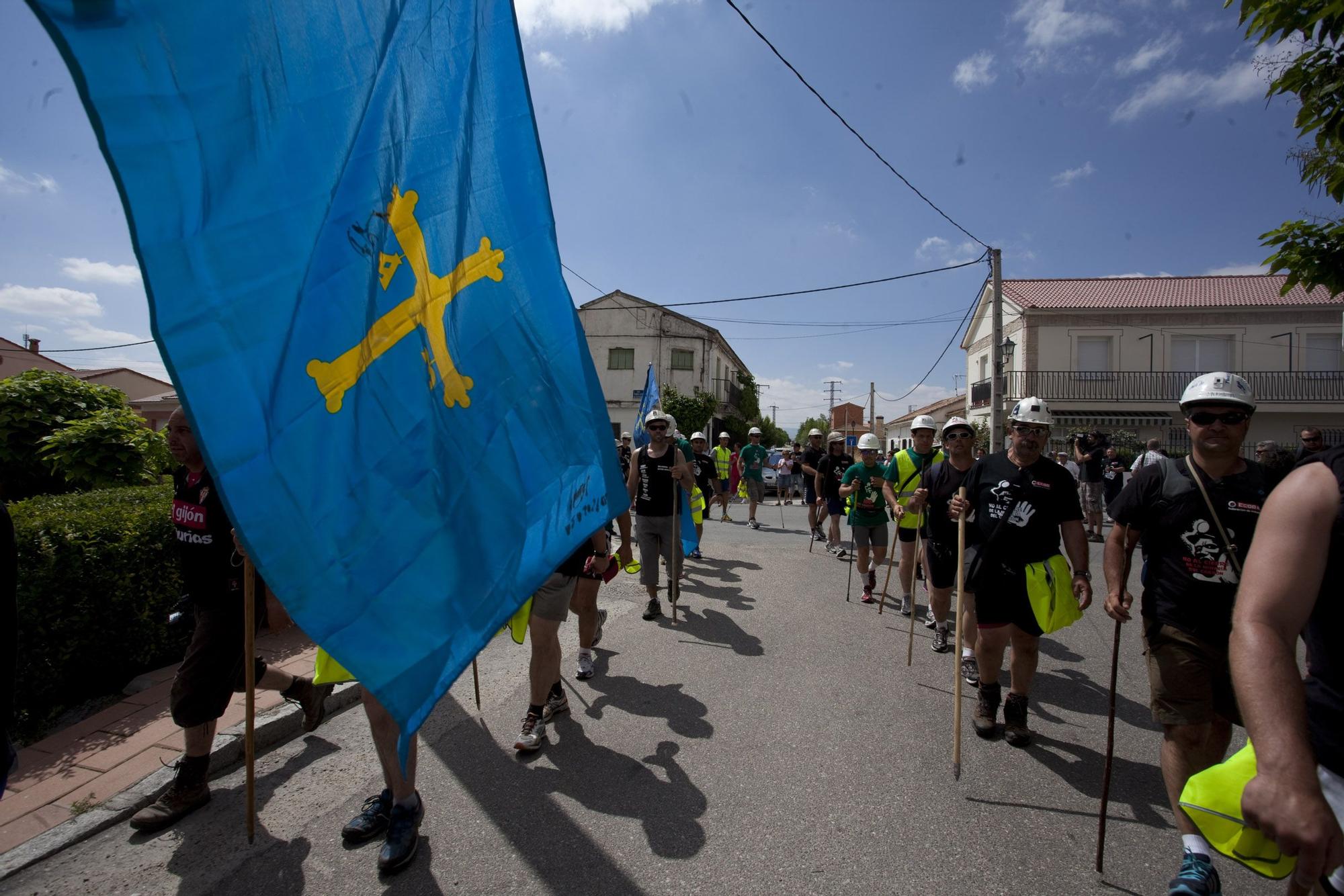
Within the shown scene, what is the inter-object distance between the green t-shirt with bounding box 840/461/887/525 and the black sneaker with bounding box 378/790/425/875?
5.26 meters

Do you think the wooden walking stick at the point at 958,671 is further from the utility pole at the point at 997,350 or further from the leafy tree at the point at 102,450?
the utility pole at the point at 997,350

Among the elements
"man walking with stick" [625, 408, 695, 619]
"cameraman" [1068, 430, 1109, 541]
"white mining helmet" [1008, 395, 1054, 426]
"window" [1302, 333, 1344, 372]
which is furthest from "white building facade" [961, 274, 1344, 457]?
"white mining helmet" [1008, 395, 1054, 426]

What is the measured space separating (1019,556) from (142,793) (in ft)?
15.4

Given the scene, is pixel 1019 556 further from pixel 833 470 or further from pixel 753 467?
pixel 753 467

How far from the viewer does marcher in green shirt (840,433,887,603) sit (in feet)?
22.9

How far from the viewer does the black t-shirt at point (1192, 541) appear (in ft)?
8.95

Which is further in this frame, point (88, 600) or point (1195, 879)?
point (88, 600)

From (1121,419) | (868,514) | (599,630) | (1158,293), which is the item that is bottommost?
(599,630)

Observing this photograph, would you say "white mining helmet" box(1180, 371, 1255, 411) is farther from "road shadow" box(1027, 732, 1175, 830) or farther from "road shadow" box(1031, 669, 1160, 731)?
"road shadow" box(1031, 669, 1160, 731)

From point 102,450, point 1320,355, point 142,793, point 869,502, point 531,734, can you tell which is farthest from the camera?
point 1320,355

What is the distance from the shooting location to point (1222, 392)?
2.81 metres

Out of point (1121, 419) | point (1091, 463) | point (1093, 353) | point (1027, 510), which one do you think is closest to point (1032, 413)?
point (1027, 510)

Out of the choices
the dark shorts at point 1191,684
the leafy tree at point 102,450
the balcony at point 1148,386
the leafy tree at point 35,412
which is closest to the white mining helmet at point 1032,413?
the dark shorts at point 1191,684

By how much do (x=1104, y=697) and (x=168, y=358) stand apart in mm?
5496
